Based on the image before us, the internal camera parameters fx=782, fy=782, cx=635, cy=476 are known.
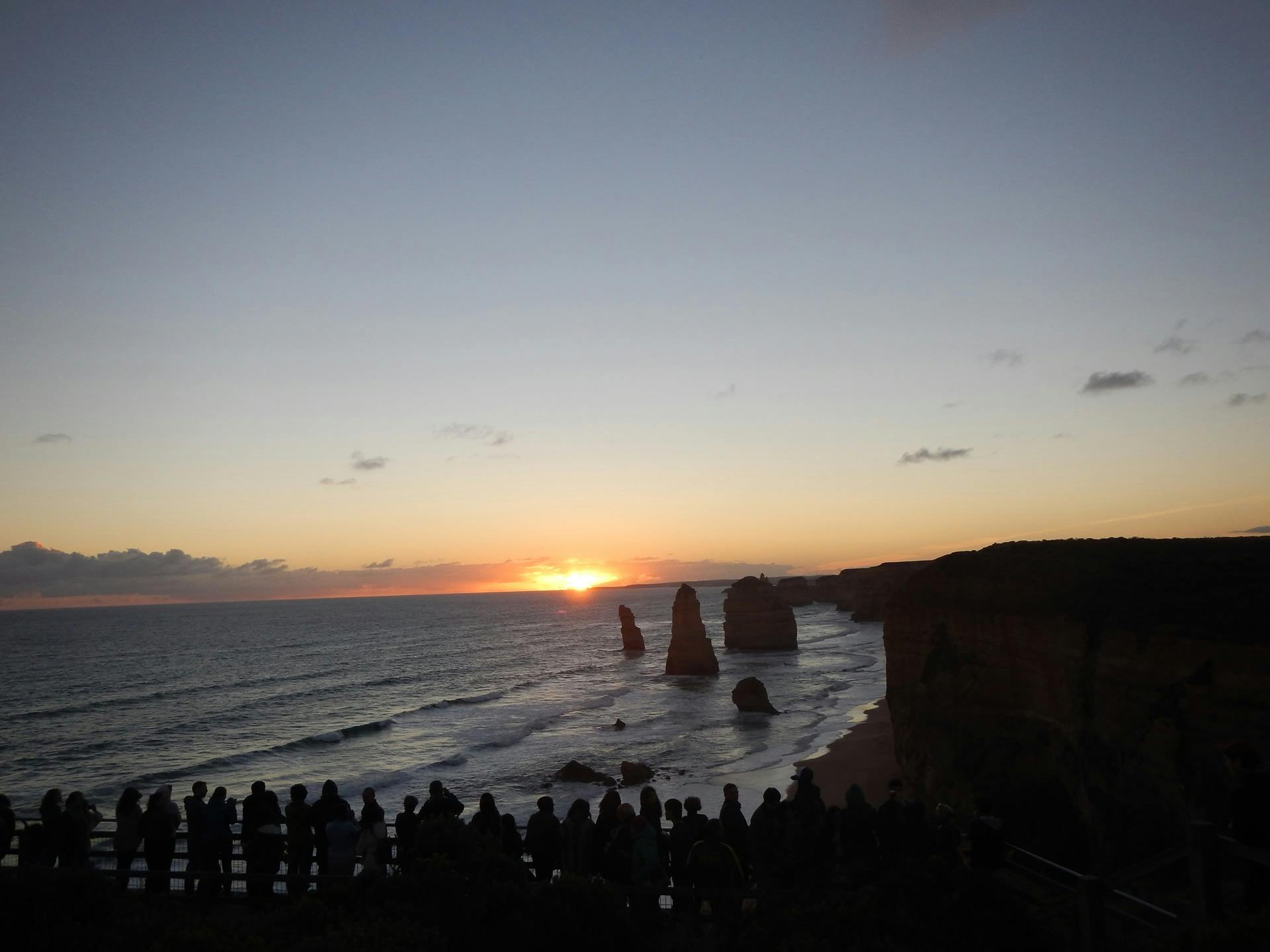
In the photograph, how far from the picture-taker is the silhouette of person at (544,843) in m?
11.2

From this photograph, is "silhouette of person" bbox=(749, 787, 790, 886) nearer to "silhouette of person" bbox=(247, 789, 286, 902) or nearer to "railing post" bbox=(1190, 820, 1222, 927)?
"railing post" bbox=(1190, 820, 1222, 927)

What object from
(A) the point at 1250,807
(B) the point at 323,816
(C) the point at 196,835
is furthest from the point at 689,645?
(A) the point at 1250,807

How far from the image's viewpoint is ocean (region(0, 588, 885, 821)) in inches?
1455

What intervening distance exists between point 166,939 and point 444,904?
9.25 ft

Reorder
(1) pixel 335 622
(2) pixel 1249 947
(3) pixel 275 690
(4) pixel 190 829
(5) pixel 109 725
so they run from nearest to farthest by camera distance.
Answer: (2) pixel 1249 947 < (4) pixel 190 829 < (5) pixel 109 725 < (3) pixel 275 690 < (1) pixel 335 622

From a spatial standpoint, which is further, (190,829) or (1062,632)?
(1062,632)

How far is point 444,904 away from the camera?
9141mm

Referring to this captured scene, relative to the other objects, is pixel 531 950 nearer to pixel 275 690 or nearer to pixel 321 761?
pixel 321 761

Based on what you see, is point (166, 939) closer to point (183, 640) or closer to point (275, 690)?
point (275, 690)

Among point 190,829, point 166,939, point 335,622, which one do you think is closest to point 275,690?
point 190,829

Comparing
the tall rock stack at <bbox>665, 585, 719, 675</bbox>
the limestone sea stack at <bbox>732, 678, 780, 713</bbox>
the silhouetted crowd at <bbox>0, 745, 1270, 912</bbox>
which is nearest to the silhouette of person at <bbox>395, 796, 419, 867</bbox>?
the silhouetted crowd at <bbox>0, 745, 1270, 912</bbox>

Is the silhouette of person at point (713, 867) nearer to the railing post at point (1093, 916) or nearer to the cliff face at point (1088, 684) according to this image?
the railing post at point (1093, 916)

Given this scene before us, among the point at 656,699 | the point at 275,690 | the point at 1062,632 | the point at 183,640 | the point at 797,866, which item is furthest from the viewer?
the point at 183,640

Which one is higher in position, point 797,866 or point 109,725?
point 797,866
